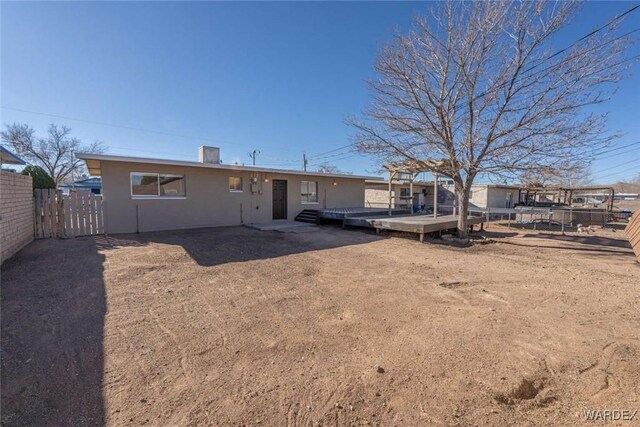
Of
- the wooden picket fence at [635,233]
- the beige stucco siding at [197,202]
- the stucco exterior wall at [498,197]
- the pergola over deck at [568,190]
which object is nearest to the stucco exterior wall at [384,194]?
the stucco exterior wall at [498,197]

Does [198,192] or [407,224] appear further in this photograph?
[198,192]

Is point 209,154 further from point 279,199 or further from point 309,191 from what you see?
point 309,191

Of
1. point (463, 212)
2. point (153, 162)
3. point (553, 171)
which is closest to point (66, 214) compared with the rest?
point (153, 162)

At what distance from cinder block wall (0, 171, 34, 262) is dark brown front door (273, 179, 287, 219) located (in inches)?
315

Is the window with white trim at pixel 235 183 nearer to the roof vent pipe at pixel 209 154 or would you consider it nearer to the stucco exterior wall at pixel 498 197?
the roof vent pipe at pixel 209 154

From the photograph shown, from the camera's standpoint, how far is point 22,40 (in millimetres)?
6977

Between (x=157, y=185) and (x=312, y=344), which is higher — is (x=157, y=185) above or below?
above

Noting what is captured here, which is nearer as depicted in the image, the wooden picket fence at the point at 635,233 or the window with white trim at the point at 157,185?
the wooden picket fence at the point at 635,233

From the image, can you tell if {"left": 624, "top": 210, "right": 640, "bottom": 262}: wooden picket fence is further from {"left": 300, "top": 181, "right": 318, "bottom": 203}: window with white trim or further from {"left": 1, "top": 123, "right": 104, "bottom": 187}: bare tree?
{"left": 1, "top": 123, "right": 104, "bottom": 187}: bare tree

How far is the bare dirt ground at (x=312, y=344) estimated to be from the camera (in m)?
1.89

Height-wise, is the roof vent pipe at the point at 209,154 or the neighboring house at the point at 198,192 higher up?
the roof vent pipe at the point at 209,154

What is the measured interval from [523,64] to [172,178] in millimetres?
11715

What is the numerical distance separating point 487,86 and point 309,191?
859cm

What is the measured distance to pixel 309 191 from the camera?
14359 mm
